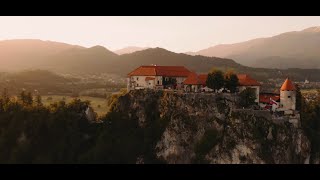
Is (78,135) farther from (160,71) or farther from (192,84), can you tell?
(192,84)

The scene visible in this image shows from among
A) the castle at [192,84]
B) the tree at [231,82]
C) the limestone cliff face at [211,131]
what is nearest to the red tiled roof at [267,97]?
the castle at [192,84]

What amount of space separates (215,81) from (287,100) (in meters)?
8.16

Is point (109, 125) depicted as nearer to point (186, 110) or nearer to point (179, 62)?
point (186, 110)

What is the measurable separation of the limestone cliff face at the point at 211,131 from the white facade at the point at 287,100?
Result: 2.25 meters

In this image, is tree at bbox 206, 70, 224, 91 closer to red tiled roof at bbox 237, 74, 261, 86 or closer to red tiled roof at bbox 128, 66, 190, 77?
red tiled roof at bbox 237, 74, 261, 86

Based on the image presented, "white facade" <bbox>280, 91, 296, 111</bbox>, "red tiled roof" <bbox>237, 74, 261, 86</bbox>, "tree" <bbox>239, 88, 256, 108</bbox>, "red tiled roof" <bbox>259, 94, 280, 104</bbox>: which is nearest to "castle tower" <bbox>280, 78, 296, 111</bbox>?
"white facade" <bbox>280, 91, 296, 111</bbox>

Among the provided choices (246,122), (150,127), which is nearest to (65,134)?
(150,127)

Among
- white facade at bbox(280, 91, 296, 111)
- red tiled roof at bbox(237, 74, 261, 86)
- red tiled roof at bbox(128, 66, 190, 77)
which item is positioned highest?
red tiled roof at bbox(128, 66, 190, 77)

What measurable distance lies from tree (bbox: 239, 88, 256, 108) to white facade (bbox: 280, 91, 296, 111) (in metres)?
3.07

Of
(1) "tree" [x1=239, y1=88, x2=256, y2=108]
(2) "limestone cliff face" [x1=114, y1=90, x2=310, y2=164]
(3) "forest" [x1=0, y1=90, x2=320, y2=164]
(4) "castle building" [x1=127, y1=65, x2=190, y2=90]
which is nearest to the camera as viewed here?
(2) "limestone cliff face" [x1=114, y1=90, x2=310, y2=164]

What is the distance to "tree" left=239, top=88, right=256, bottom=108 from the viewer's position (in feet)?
169

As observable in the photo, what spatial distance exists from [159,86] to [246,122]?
41.3 ft

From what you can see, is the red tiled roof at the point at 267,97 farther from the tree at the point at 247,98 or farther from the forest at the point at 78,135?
the forest at the point at 78,135

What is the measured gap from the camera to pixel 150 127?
54844mm
